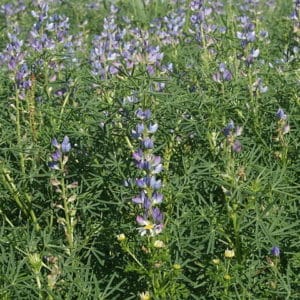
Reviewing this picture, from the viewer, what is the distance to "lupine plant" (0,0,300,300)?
2.63m

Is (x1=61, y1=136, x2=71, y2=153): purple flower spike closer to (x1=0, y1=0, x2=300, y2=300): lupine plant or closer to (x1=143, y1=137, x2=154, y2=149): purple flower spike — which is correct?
(x1=0, y1=0, x2=300, y2=300): lupine plant

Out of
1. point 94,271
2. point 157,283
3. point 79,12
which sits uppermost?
point 157,283

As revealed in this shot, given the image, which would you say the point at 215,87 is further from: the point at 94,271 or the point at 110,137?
the point at 94,271

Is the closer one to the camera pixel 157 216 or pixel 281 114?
pixel 157 216

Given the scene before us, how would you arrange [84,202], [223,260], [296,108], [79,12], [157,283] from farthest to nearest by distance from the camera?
[79,12] < [296,108] < [84,202] < [223,260] < [157,283]

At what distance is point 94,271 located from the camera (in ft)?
9.72

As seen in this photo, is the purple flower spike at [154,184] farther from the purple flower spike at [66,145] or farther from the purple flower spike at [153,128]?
the purple flower spike at [66,145]

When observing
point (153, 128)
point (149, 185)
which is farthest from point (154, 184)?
point (153, 128)

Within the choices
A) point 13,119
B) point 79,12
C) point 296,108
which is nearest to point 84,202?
point 13,119

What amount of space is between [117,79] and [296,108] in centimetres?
105

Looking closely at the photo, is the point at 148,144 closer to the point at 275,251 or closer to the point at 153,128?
the point at 153,128

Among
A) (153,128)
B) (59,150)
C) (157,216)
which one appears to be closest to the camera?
(157,216)

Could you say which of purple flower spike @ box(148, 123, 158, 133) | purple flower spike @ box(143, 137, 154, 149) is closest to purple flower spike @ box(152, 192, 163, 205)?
purple flower spike @ box(143, 137, 154, 149)

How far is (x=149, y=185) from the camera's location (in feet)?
8.31
